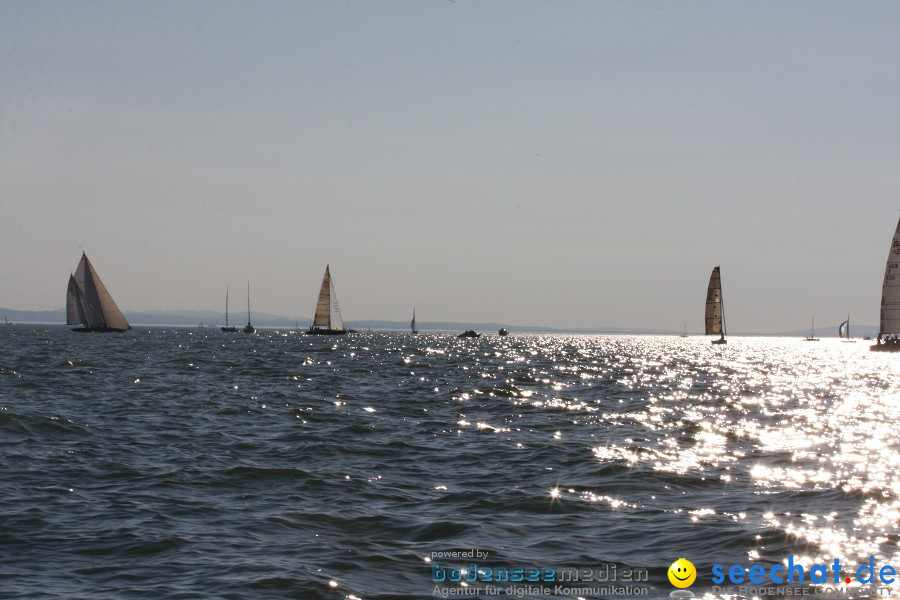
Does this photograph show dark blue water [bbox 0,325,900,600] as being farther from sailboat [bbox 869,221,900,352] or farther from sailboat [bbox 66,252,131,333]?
sailboat [bbox 66,252,131,333]

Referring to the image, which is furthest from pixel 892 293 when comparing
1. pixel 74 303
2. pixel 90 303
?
pixel 74 303

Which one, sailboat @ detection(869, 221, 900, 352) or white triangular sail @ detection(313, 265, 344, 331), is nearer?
sailboat @ detection(869, 221, 900, 352)

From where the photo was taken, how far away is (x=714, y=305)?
13138 centimetres

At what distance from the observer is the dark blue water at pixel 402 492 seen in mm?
11367

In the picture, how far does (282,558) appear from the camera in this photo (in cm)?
1169

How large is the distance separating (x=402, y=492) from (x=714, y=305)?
122 meters

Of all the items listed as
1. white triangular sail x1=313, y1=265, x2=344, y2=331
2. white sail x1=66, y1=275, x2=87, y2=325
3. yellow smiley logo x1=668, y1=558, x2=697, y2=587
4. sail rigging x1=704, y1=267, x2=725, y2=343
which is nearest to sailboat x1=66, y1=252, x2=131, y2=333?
white sail x1=66, y1=275, x2=87, y2=325

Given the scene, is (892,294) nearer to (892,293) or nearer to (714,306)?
(892,293)

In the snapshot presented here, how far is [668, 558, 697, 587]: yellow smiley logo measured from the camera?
10953 mm

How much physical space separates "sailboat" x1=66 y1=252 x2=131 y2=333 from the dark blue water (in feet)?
293

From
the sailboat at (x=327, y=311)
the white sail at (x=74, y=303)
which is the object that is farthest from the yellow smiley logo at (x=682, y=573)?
the sailboat at (x=327, y=311)

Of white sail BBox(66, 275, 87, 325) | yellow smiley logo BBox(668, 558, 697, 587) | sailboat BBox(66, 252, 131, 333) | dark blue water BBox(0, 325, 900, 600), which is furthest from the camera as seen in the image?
white sail BBox(66, 275, 87, 325)

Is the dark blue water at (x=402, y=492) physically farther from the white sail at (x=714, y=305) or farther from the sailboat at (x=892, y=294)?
the white sail at (x=714, y=305)

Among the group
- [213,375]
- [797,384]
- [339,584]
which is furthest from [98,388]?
[797,384]
